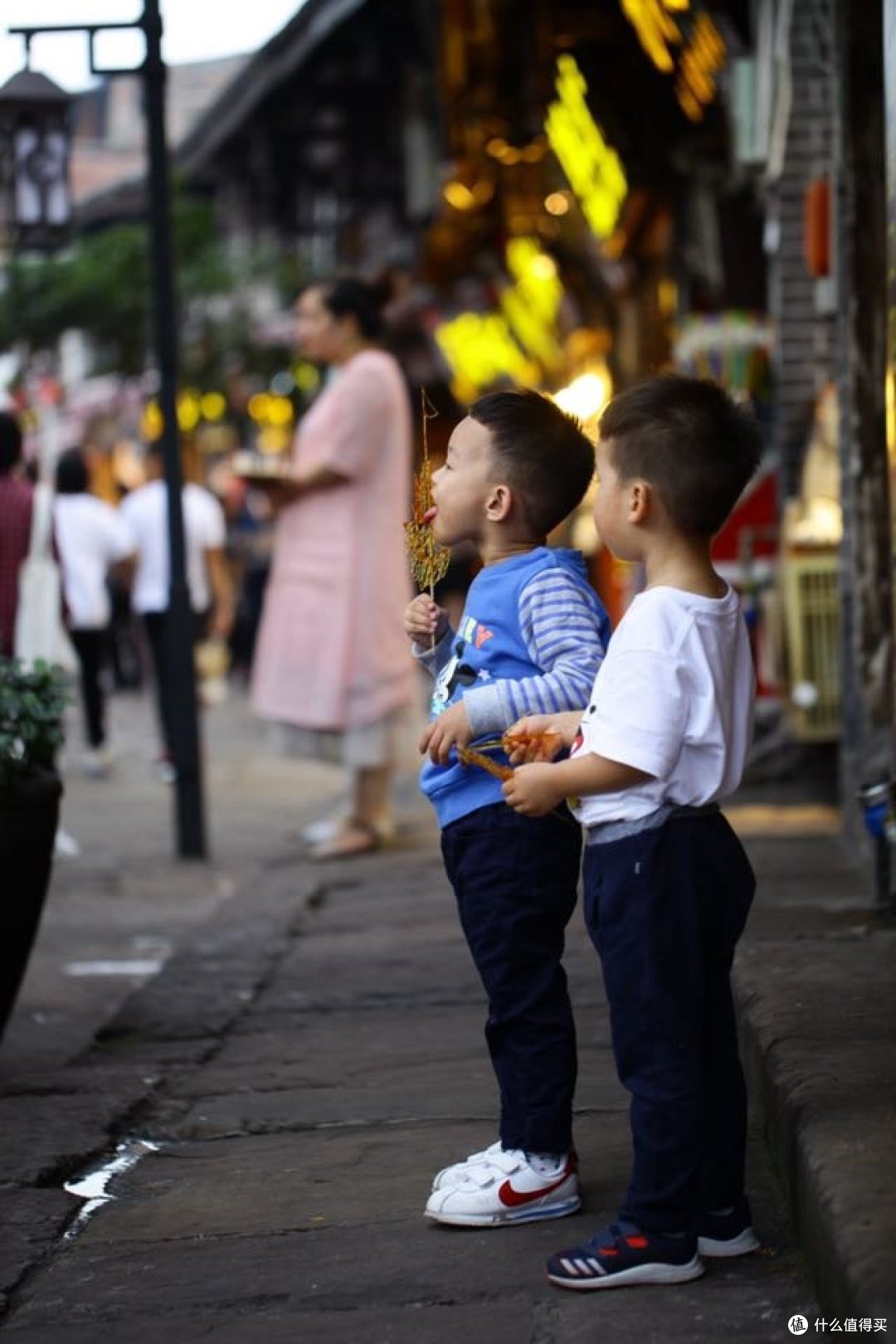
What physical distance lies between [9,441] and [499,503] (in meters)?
4.92

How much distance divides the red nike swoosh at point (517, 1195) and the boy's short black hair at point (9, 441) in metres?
5.14

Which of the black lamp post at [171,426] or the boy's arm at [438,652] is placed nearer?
the boy's arm at [438,652]

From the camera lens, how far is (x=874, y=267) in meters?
6.46

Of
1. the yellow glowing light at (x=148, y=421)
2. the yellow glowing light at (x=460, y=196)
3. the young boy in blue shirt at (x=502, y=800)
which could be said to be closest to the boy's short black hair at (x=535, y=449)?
the young boy in blue shirt at (x=502, y=800)

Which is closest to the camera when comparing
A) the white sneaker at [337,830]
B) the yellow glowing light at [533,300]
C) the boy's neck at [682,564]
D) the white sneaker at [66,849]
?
the boy's neck at [682,564]

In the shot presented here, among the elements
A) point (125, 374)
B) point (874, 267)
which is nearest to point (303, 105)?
point (125, 374)

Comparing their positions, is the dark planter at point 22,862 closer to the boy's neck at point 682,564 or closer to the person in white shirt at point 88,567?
the boy's neck at point 682,564

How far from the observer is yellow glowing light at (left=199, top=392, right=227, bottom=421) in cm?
3303

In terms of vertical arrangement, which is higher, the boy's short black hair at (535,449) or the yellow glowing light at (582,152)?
the yellow glowing light at (582,152)

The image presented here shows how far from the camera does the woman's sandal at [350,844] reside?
342 inches

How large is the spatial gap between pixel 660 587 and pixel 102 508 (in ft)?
33.2

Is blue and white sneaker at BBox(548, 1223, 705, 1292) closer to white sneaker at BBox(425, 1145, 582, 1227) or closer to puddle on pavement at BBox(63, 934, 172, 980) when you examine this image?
white sneaker at BBox(425, 1145, 582, 1227)

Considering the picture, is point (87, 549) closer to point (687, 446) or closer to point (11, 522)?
point (11, 522)

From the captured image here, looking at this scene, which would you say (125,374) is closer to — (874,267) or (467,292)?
(467,292)
